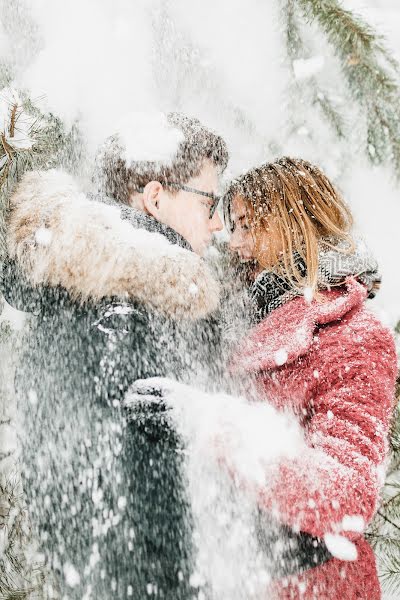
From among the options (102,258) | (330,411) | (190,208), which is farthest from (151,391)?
(190,208)

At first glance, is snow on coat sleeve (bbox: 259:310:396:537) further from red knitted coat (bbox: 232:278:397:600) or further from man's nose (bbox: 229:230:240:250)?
man's nose (bbox: 229:230:240:250)

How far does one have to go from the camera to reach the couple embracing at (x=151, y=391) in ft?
4.79

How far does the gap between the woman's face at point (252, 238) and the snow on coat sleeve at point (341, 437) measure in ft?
1.72

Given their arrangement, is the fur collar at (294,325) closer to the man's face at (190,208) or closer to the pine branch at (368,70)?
the man's face at (190,208)

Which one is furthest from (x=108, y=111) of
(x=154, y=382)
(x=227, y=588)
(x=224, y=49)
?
(x=227, y=588)

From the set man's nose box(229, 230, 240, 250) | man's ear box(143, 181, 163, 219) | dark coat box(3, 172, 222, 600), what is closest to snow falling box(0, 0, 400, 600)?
dark coat box(3, 172, 222, 600)

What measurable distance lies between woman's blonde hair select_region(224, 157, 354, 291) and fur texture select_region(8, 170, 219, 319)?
47cm

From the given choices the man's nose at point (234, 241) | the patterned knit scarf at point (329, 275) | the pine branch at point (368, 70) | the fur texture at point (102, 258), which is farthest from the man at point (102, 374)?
the pine branch at point (368, 70)

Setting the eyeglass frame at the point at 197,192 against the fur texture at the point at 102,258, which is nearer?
the fur texture at the point at 102,258

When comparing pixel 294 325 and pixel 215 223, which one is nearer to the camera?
pixel 294 325

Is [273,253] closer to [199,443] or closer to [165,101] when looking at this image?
[199,443]

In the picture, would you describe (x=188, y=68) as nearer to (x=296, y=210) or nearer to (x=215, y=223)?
(x=215, y=223)

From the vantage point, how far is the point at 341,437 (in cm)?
145

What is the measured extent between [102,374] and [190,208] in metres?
0.88
